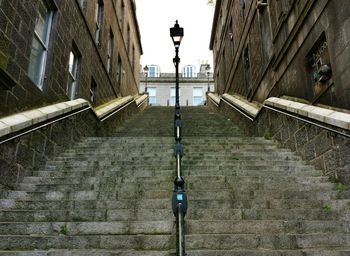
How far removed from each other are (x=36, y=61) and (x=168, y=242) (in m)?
6.09

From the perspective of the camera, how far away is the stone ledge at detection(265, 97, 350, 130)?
219 inches

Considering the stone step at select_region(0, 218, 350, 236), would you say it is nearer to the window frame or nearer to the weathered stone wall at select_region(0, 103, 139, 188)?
the weathered stone wall at select_region(0, 103, 139, 188)

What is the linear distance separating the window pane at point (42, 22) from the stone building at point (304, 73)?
6.22m

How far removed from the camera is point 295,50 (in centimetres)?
934

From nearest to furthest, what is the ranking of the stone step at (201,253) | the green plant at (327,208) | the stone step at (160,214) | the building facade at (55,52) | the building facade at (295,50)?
the stone step at (201,253), the stone step at (160,214), the green plant at (327,208), the building facade at (55,52), the building facade at (295,50)

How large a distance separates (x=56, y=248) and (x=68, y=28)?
8.13 metres

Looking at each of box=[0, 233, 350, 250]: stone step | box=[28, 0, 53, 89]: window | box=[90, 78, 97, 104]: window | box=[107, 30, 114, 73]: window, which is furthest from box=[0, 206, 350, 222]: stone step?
box=[107, 30, 114, 73]: window

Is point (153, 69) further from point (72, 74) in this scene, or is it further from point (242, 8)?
point (72, 74)

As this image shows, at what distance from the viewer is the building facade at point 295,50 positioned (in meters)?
6.69

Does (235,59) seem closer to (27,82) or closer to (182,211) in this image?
(27,82)

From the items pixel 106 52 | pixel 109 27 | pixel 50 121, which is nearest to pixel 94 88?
pixel 106 52

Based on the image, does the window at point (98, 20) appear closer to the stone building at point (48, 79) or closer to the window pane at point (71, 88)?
the stone building at point (48, 79)

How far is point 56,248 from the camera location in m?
3.84

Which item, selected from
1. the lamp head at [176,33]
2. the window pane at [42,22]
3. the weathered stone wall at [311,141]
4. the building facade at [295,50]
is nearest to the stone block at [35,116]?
the window pane at [42,22]
